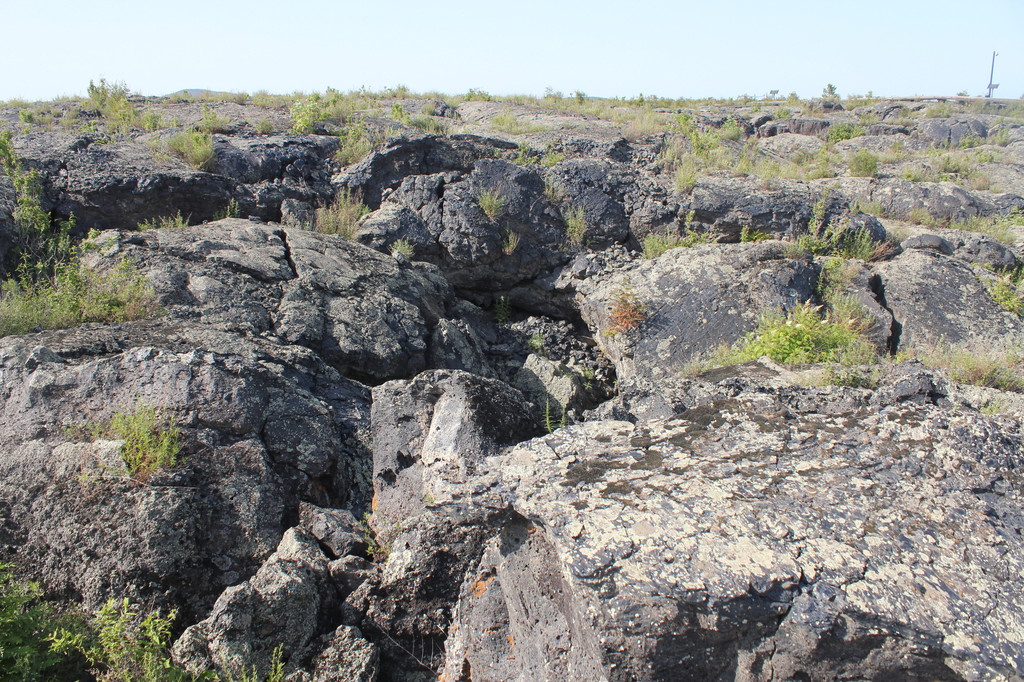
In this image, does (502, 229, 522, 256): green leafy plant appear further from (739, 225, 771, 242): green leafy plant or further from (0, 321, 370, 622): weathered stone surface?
(0, 321, 370, 622): weathered stone surface

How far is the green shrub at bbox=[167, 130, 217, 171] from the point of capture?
827cm

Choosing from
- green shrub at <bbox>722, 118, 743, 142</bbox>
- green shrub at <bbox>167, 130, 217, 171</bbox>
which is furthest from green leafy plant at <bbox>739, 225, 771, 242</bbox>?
green shrub at <bbox>167, 130, 217, 171</bbox>

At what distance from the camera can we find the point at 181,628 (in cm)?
346

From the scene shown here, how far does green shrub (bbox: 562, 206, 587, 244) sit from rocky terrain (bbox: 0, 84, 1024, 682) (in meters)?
0.03

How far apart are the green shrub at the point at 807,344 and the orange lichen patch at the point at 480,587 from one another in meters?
3.39

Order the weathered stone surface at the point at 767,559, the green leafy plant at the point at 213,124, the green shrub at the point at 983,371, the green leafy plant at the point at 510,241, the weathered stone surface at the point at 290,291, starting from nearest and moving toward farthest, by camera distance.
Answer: the weathered stone surface at the point at 767,559 → the green shrub at the point at 983,371 → the weathered stone surface at the point at 290,291 → the green leafy plant at the point at 510,241 → the green leafy plant at the point at 213,124

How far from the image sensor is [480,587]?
3428mm

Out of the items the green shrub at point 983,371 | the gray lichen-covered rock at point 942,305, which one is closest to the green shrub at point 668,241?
the gray lichen-covered rock at point 942,305

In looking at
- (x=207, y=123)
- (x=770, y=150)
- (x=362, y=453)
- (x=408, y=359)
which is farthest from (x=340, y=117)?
(x=770, y=150)

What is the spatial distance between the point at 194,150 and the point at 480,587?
25.0 ft

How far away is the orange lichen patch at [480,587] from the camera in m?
3.41

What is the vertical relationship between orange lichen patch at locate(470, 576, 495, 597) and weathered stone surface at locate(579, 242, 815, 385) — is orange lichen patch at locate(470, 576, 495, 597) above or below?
below

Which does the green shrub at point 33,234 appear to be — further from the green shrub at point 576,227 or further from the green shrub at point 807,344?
the green shrub at point 807,344

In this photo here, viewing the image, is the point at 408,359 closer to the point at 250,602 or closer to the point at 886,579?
the point at 250,602
